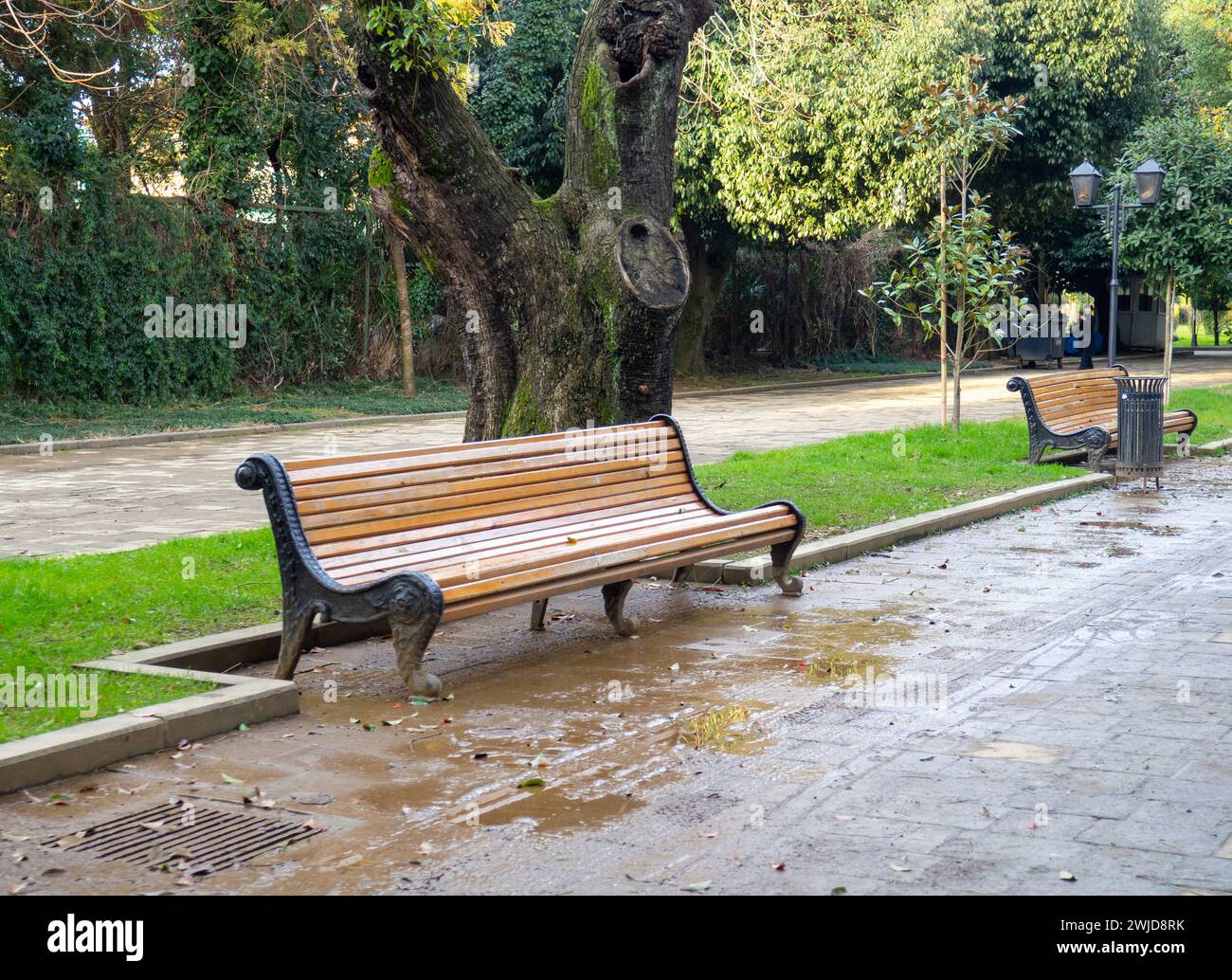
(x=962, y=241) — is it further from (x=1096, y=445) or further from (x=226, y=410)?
(x=226, y=410)

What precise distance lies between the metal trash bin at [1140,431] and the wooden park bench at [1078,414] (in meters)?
0.32

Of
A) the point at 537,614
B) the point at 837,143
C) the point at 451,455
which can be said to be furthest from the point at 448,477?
the point at 837,143

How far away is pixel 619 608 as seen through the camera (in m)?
7.18

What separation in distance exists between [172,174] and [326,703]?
843 inches

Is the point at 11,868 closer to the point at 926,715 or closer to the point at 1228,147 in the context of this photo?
the point at 926,715

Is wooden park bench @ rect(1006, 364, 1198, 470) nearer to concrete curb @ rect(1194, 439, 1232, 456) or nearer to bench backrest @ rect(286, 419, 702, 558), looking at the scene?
concrete curb @ rect(1194, 439, 1232, 456)

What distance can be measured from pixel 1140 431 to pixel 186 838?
436 inches

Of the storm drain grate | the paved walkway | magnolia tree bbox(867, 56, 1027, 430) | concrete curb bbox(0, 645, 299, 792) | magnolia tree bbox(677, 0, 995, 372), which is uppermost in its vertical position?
magnolia tree bbox(677, 0, 995, 372)

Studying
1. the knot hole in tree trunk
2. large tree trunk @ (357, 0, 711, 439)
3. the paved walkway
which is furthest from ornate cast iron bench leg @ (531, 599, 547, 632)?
the paved walkway

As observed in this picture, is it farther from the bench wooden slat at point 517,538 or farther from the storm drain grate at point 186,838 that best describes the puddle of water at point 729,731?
the storm drain grate at point 186,838

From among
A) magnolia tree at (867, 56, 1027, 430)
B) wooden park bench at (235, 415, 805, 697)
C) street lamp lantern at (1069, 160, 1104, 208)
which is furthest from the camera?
street lamp lantern at (1069, 160, 1104, 208)

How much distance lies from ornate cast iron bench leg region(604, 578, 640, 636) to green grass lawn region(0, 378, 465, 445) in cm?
1243

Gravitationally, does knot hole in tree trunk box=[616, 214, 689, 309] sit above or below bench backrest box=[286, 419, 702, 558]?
above

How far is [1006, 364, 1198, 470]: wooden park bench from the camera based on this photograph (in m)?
13.8
